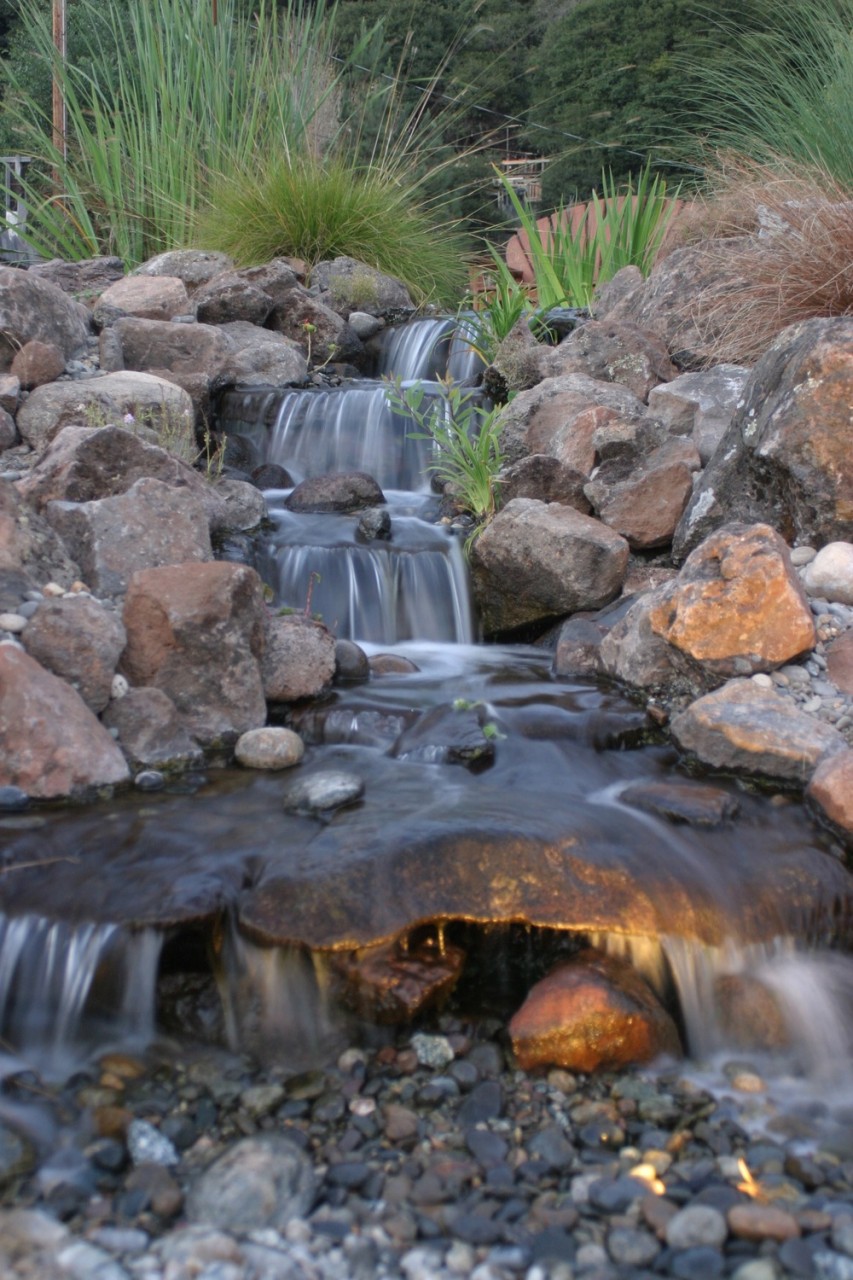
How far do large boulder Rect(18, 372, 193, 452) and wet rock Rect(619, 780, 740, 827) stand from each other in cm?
325

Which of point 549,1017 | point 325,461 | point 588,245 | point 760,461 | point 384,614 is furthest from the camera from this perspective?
point 588,245

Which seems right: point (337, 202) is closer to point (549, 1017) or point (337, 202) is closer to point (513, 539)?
point (513, 539)

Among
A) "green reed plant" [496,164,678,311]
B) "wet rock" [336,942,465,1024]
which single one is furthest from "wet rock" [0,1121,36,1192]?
"green reed plant" [496,164,678,311]

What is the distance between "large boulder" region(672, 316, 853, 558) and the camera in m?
4.42

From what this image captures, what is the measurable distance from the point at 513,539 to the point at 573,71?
13.7m

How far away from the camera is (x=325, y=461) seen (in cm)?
641

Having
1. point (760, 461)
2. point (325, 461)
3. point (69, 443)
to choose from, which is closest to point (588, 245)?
point (325, 461)

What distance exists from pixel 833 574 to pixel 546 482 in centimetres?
158

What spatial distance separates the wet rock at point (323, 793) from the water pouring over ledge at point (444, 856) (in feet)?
0.13

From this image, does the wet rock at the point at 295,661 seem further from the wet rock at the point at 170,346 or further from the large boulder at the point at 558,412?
the wet rock at the point at 170,346

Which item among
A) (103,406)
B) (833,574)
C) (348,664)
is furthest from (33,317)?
(833,574)

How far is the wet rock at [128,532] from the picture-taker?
4.20m

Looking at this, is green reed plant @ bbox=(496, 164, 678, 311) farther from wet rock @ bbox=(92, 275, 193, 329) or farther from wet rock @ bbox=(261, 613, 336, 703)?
wet rock @ bbox=(261, 613, 336, 703)

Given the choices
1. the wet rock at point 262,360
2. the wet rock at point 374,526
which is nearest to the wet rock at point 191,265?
the wet rock at point 262,360
